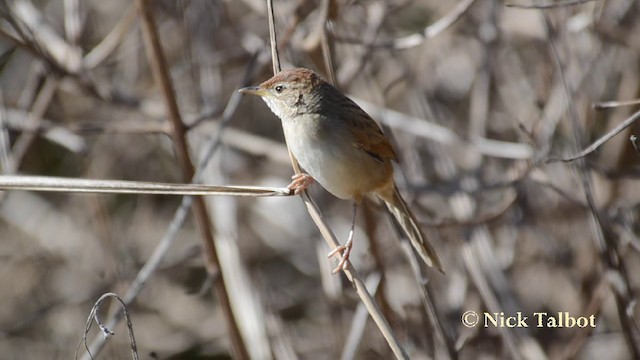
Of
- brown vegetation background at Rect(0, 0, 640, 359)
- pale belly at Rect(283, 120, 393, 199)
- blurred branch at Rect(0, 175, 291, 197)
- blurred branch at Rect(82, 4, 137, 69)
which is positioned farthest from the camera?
blurred branch at Rect(82, 4, 137, 69)

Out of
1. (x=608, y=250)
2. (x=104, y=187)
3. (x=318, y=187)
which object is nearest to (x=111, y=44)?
(x=318, y=187)

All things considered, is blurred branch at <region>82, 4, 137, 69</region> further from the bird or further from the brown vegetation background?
the bird

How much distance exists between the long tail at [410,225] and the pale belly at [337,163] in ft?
0.45

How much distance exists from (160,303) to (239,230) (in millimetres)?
795

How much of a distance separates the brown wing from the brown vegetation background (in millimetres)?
405

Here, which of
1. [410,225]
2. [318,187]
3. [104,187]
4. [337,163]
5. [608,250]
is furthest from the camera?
[318,187]

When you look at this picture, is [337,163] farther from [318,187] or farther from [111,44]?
[111,44]

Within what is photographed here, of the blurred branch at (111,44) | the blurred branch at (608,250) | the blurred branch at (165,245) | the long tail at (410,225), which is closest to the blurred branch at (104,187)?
the blurred branch at (165,245)

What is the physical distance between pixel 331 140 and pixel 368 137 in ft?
0.80

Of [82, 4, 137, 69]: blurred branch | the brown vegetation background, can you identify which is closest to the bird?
the brown vegetation background

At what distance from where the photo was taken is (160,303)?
628 centimetres

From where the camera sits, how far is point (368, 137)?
156 inches

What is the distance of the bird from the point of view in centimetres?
375

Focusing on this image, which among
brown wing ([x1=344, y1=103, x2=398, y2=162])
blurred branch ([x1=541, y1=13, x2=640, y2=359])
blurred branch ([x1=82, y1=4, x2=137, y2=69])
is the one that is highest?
blurred branch ([x1=82, y1=4, x2=137, y2=69])
